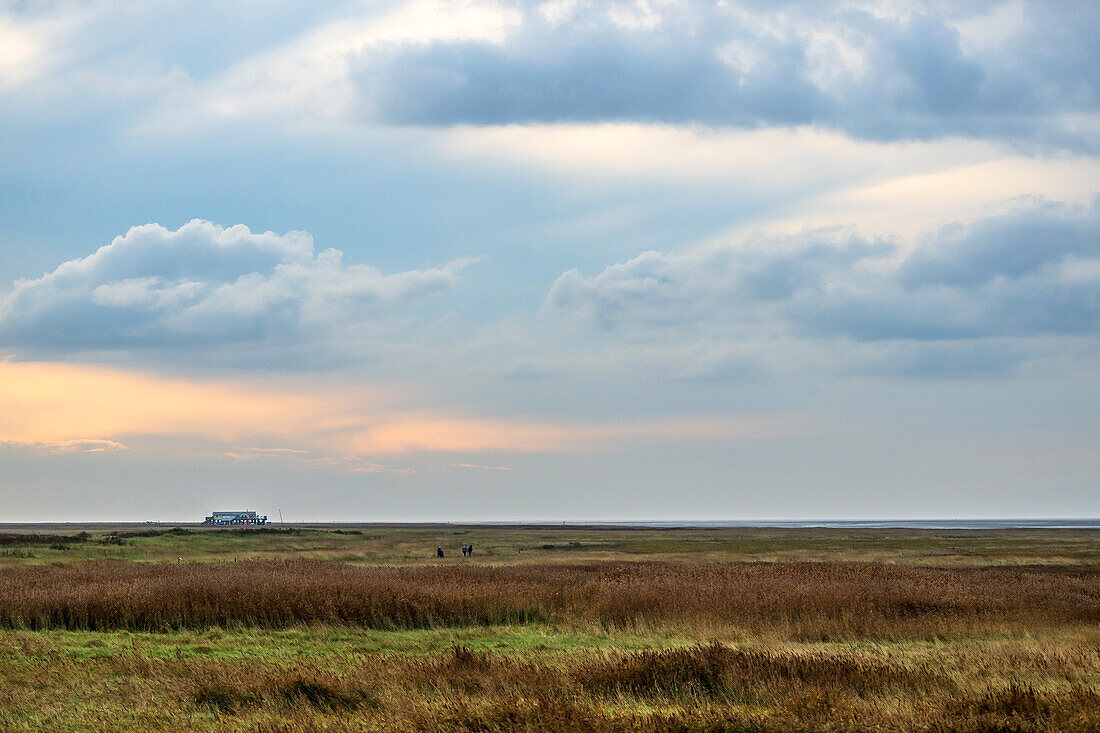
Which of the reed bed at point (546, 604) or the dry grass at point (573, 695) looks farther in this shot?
the reed bed at point (546, 604)

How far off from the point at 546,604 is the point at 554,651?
7429 mm

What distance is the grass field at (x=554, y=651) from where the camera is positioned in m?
12.1

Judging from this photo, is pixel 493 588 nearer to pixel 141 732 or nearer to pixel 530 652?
pixel 530 652

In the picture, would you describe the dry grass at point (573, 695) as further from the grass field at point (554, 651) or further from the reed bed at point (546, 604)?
the reed bed at point (546, 604)

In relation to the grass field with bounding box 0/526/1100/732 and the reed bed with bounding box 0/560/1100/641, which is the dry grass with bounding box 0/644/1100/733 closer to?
the grass field with bounding box 0/526/1100/732

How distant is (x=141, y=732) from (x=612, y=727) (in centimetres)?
606

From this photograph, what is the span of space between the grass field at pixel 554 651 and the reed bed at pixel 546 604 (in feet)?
0.28

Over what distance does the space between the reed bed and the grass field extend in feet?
0.28

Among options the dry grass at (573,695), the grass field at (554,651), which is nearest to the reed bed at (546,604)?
the grass field at (554,651)

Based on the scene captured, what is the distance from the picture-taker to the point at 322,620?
25.4m

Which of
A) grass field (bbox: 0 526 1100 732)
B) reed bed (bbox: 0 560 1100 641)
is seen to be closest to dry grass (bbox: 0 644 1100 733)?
grass field (bbox: 0 526 1100 732)

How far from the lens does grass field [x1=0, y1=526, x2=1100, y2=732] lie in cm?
1206

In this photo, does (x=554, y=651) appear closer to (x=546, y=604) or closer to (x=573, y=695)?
(x=573, y=695)

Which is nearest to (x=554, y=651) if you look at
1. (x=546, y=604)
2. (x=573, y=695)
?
(x=573, y=695)
